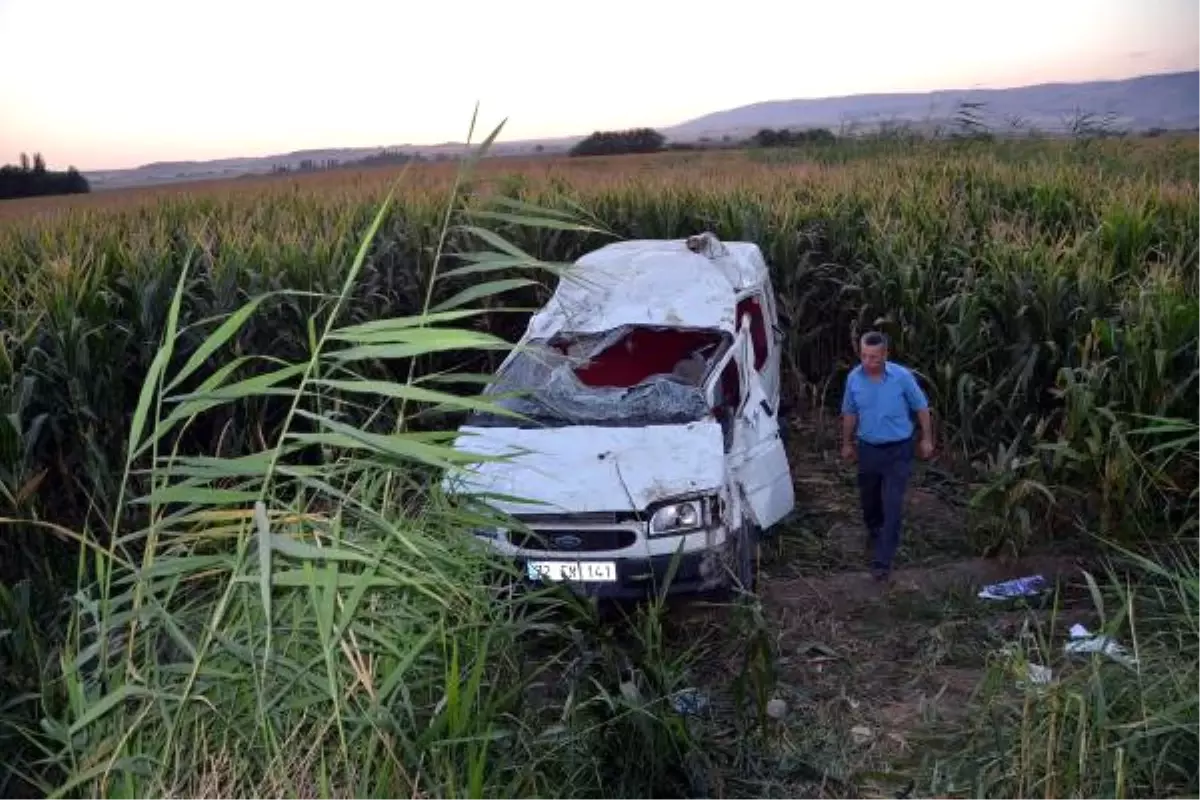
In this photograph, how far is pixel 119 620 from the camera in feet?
11.8

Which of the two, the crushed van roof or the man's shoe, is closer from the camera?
the crushed van roof

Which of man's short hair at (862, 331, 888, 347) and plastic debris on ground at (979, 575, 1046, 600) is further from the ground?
man's short hair at (862, 331, 888, 347)

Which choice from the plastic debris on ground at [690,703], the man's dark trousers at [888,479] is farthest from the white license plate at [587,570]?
the man's dark trousers at [888,479]

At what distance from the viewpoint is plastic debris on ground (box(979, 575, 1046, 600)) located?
739cm

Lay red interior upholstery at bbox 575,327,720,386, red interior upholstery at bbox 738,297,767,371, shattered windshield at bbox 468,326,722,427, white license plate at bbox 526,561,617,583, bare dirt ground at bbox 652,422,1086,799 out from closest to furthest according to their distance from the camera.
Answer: bare dirt ground at bbox 652,422,1086,799 → white license plate at bbox 526,561,617,583 → shattered windshield at bbox 468,326,722,427 → red interior upholstery at bbox 575,327,720,386 → red interior upholstery at bbox 738,297,767,371

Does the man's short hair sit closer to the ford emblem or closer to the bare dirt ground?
the bare dirt ground

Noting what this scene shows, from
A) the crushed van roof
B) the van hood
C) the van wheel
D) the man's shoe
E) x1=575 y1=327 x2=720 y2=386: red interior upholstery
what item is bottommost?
the man's shoe

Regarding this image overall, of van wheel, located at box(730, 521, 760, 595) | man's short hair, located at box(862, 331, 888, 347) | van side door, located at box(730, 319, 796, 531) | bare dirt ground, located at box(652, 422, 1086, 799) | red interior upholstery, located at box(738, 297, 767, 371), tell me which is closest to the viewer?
bare dirt ground, located at box(652, 422, 1086, 799)

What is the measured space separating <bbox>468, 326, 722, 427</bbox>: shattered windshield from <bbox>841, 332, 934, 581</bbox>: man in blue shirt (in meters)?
1.06

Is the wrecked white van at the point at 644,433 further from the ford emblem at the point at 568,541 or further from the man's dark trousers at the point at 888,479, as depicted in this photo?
the man's dark trousers at the point at 888,479

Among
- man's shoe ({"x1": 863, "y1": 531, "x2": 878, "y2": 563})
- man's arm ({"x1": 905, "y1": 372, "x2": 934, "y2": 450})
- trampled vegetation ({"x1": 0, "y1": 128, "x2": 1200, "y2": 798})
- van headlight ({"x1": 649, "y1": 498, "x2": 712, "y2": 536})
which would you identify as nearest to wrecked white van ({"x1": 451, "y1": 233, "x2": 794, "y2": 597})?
van headlight ({"x1": 649, "y1": 498, "x2": 712, "y2": 536})

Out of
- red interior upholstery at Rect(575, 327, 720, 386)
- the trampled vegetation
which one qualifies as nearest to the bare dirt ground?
the trampled vegetation

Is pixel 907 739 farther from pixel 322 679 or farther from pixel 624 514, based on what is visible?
pixel 322 679

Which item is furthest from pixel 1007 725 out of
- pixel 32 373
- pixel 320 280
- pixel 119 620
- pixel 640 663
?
pixel 320 280
